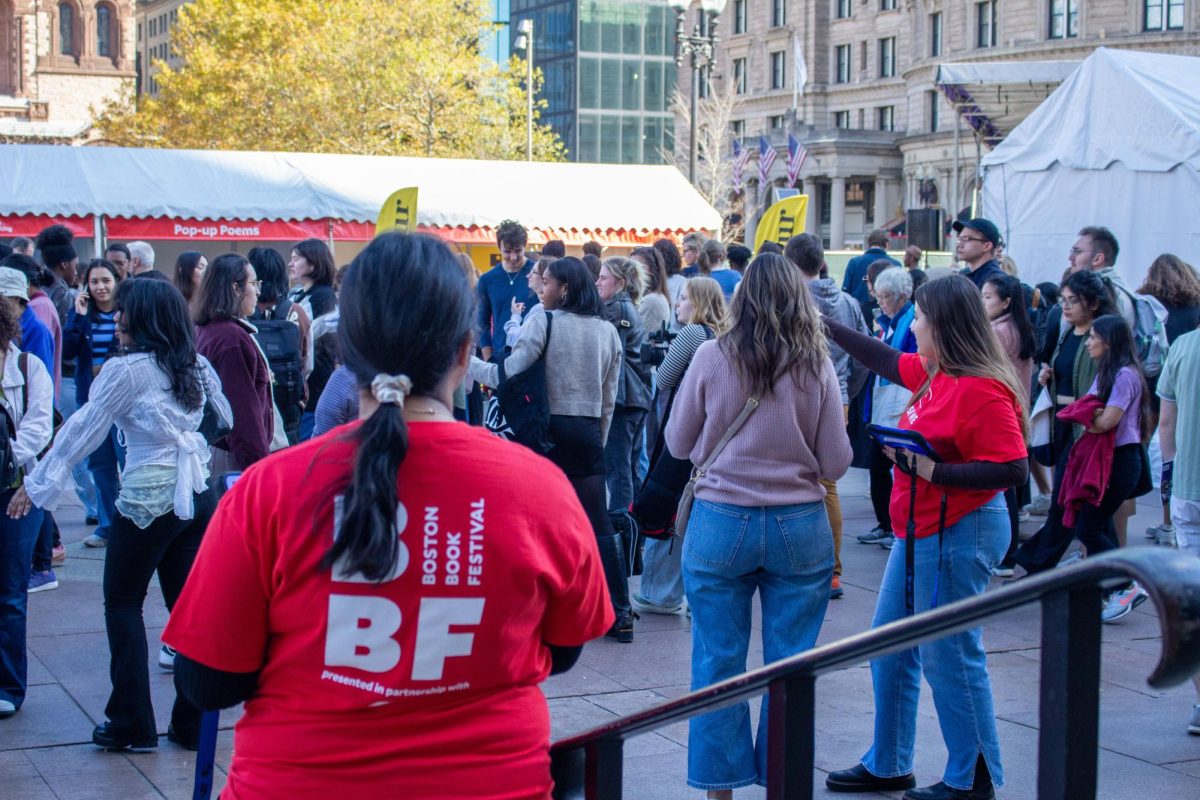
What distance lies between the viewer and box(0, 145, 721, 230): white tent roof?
1923cm

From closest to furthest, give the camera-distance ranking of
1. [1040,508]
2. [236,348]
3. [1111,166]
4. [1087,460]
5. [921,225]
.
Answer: [236,348] < [1087,460] < [1040,508] < [1111,166] < [921,225]

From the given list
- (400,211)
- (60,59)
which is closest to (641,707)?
(400,211)

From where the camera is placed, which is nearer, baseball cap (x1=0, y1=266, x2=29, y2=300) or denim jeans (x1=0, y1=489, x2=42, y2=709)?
denim jeans (x1=0, y1=489, x2=42, y2=709)

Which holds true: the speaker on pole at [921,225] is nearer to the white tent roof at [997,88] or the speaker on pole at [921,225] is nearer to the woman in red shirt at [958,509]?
the white tent roof at [997,88]

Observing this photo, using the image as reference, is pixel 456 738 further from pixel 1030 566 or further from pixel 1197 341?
pixel 1030 566

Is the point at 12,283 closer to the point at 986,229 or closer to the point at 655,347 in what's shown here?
the point at 655,347

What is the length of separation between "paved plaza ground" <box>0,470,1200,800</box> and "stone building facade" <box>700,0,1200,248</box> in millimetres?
63151

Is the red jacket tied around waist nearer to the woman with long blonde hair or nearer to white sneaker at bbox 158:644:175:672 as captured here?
the woman with long blonde hair

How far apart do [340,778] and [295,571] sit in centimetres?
31

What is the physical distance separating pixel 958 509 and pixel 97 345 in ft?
20.1

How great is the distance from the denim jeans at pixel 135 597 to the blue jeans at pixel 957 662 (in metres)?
2.61

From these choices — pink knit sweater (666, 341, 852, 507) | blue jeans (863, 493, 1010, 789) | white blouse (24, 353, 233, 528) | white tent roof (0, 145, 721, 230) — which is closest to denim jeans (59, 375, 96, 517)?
white blouse (24, 353, 233, 528)

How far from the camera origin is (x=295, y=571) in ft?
6.61

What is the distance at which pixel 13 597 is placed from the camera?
5.48 meters
